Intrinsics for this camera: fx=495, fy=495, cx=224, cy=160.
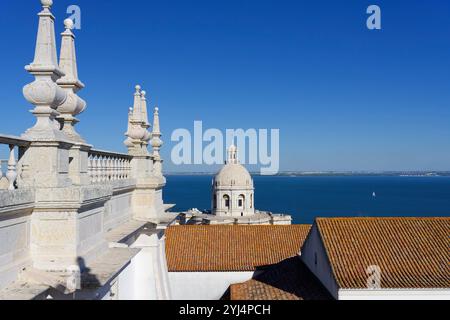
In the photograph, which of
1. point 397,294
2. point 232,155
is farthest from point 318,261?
point 232,155

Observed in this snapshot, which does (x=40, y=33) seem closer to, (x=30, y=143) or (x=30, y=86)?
(x=30, y=86)

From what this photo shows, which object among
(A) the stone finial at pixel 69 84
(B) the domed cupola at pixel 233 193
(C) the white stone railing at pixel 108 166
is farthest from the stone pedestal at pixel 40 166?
(B) the domed cupola at pixel 233 193

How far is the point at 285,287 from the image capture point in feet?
63.3

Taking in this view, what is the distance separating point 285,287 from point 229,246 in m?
8.65

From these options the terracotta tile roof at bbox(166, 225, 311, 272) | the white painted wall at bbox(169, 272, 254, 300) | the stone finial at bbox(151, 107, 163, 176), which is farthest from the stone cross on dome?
the stone finial at bbox(151, 107, 163, 176)

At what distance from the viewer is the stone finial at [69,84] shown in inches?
239

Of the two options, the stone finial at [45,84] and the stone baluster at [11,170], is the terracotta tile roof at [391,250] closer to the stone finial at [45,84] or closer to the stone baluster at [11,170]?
the stone finial at [45,84]

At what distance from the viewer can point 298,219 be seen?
336 ft

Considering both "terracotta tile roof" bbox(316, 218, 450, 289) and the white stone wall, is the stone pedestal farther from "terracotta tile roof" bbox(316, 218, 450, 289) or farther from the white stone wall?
"terracotta tile roof" bbox(316, 218, 450, 289)

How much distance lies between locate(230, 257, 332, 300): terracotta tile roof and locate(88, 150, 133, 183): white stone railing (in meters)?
10.3

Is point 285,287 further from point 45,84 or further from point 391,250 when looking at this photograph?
point 45,84

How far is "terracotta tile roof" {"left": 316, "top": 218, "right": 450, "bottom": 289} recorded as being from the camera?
16375 millimetres

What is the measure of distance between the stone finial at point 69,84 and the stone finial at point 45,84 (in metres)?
0.93
